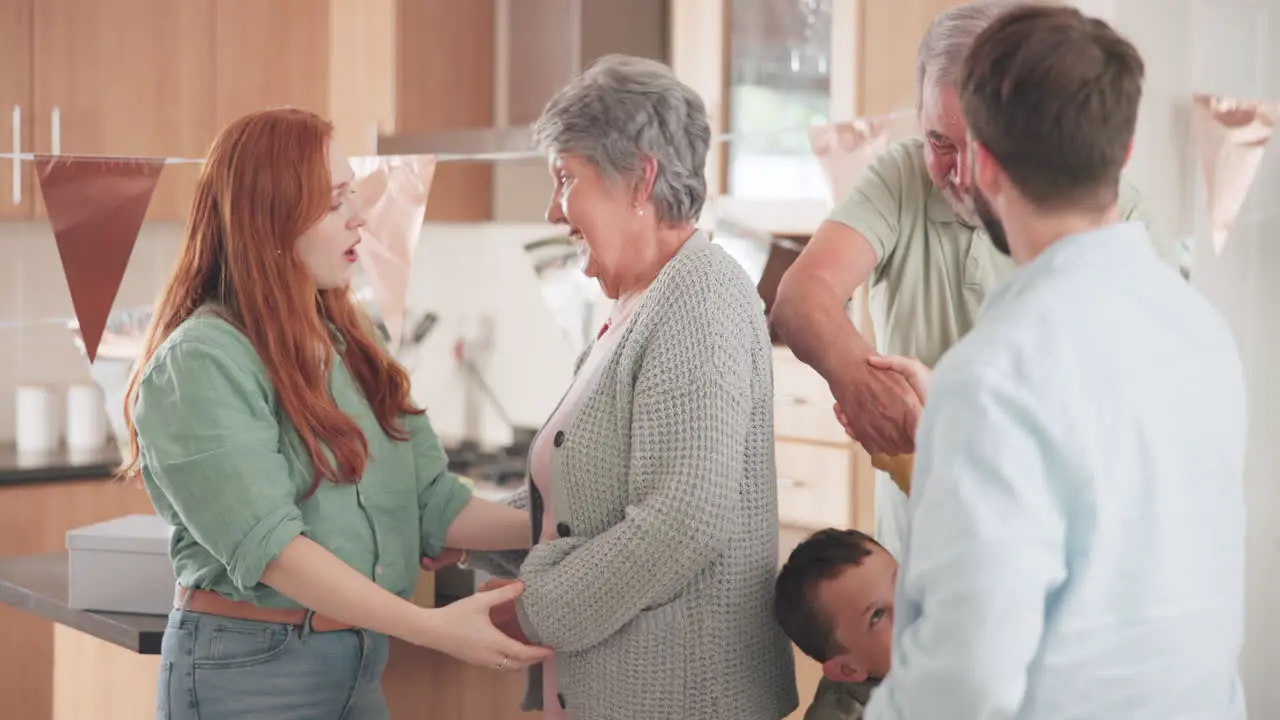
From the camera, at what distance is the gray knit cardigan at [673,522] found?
147 cm

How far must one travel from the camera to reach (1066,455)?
101 centimetres

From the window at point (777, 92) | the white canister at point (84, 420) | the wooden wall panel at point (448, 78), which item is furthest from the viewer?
the white canister at point (84, 420)

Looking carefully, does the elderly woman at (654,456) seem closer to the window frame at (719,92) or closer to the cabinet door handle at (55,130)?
the window frame at (719,92)

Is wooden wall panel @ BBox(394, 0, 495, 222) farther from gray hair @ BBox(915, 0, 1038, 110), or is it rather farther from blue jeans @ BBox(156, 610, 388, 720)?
gray hair @ BBox(915, 0, 1038, 110)

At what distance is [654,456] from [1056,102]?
59cm

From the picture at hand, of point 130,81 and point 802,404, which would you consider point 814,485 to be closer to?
point 802,404

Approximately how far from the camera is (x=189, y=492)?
1648 millimetres

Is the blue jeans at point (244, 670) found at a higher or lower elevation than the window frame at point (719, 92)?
lower

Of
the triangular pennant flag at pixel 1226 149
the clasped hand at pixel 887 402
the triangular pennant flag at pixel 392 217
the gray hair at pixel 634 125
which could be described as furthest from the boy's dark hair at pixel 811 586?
the triangular pennant flag at pixel 392 217

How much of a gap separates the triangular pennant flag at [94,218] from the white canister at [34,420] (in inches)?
59.0

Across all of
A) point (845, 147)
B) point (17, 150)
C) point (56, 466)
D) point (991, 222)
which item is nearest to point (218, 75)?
point (17, 150)

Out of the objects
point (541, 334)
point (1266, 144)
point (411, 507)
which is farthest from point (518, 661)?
point (541, 334)

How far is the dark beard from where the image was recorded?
1174 mm

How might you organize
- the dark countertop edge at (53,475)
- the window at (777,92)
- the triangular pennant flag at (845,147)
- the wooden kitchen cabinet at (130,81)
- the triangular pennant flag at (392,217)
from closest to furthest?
the triangular pennant flag at (845,147) < the triangular pennant flag at (392,217) < the window at (777,92) < the dark countertop edge at (53,475) < the wooden kitchen cabinet at (130,81)
